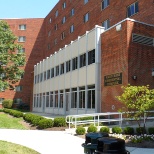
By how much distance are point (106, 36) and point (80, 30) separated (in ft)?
47.6

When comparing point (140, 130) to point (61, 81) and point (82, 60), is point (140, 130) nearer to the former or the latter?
point (82, 60)

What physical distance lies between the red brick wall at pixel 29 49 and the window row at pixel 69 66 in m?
12.5

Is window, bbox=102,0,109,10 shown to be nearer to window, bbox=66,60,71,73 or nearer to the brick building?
the brick building

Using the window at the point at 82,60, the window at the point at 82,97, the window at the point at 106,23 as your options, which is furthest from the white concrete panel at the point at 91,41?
the window at the point at 106,23

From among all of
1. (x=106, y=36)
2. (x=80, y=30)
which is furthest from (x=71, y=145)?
(x=80, y=30)

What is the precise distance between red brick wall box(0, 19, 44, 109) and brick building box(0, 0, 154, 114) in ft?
26.0

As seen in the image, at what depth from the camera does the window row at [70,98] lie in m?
23.5

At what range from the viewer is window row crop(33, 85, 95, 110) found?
23.5m

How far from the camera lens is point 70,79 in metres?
28.7

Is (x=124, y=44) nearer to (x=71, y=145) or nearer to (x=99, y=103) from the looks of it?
(x=99, y=103)

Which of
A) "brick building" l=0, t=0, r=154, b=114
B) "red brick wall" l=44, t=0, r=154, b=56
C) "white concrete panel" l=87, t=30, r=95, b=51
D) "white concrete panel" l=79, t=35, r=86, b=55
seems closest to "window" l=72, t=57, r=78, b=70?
"brick building" l=0, t=0, r=154, b=114

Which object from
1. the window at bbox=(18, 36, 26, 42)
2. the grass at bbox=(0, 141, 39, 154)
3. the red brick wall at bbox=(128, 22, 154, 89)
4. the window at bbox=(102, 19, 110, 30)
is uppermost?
the window at bbox=(18, 36, 26, 42)

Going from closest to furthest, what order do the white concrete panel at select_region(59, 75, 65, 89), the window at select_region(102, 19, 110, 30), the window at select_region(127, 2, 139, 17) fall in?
the window at select_region(127, 2, 139, 17)
the window at select_region(102, 19, 110, 30)
the white concrete panel at select_region(59, 75, 65, 89)

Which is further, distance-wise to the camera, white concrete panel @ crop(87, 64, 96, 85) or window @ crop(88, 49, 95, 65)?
window @ crop(88, 49, 95, 65)
